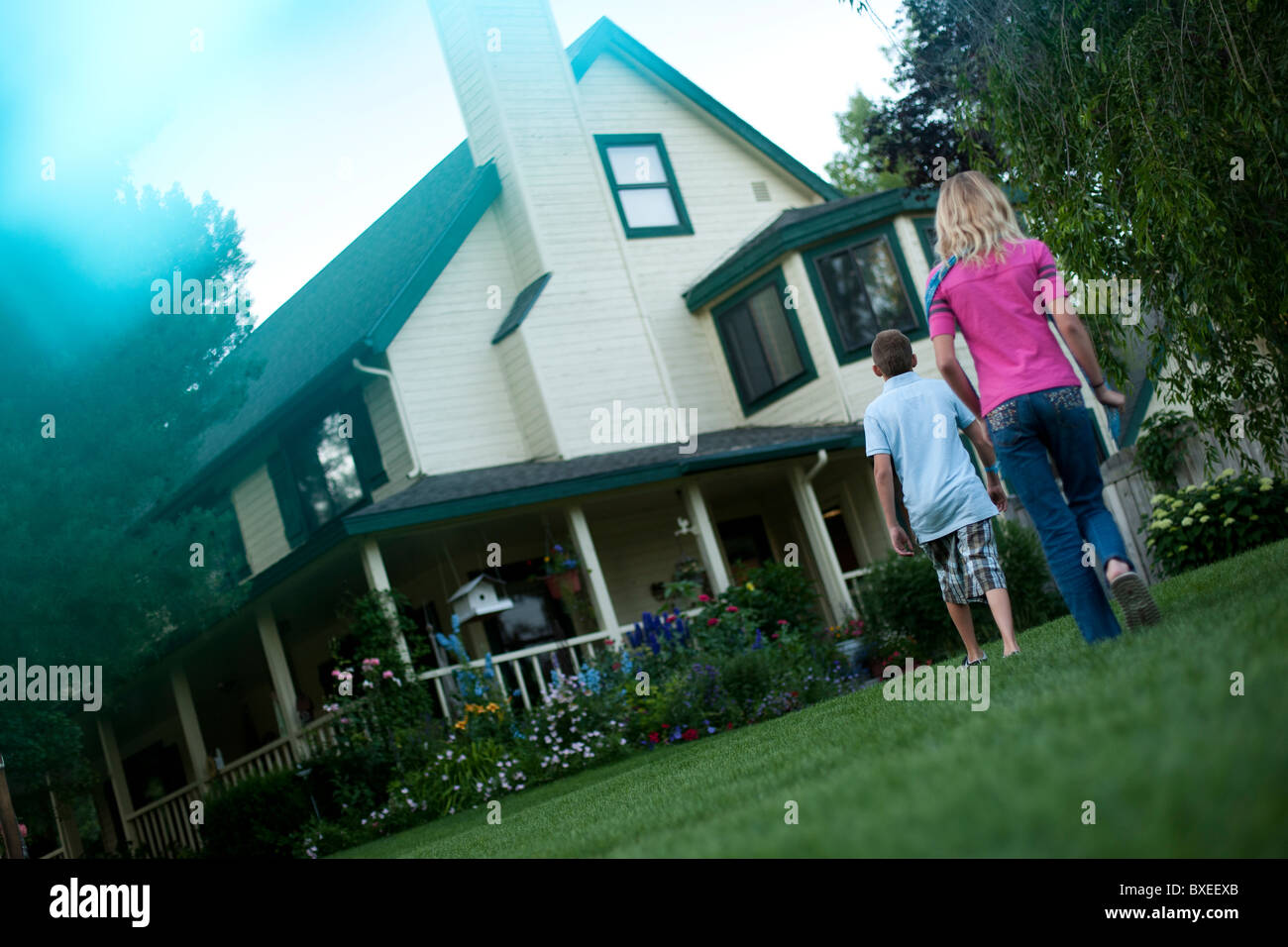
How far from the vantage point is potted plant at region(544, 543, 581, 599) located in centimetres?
1472

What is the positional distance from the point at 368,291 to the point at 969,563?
13544 millimetres

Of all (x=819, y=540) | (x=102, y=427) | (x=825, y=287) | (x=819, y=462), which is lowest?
(x=819, y=540)

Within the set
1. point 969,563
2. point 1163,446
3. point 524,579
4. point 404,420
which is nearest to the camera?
point 969,563

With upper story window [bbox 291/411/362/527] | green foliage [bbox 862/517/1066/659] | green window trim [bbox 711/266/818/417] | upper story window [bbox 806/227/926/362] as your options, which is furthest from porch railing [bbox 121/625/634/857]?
upper story window [bbox 806/227/926/362]

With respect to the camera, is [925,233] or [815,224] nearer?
[815,224]

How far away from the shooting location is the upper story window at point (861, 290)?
690 inches

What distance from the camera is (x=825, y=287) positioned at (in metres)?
17.6

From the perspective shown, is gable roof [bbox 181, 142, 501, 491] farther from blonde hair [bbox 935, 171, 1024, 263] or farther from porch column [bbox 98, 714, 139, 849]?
blonde hair [bbox 935, 171, 1024, 263]

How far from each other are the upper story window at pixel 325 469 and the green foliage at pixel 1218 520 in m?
9.96

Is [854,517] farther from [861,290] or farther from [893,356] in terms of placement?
[893,356]

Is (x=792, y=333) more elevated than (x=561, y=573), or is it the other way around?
(x=792, y=333)

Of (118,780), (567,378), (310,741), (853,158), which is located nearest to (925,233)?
(567,378)

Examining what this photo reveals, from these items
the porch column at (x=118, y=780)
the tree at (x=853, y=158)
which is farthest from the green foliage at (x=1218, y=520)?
the tree at (x=853, y=158)
